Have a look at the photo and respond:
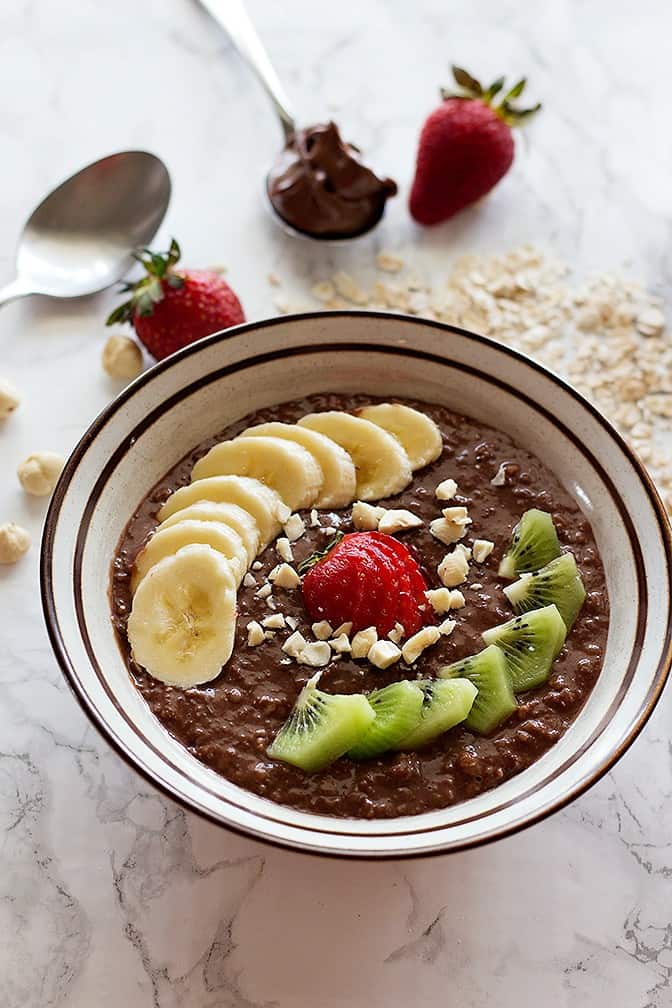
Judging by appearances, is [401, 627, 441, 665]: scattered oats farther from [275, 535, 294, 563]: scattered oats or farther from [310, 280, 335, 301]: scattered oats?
[310, 280, 335, 301]: scattered oats

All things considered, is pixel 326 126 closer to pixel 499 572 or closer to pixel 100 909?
pixel 499 572

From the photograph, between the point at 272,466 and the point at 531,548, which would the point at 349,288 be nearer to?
the point at 272,466

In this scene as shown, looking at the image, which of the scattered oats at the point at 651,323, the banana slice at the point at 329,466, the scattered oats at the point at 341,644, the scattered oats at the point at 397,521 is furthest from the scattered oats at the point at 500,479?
the scattered oats at the point at 651,323

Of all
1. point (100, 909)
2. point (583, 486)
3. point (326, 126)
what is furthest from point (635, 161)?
point (100, 909)

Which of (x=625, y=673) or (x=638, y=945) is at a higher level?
(x=625, y=673)

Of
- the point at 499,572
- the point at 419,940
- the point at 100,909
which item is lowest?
the point at 100,909

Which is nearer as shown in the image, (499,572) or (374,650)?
(374,650)

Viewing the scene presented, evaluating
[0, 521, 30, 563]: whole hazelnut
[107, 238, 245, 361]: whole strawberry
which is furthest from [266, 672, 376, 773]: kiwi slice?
[107, 238, 245, 361]: whole strawberry

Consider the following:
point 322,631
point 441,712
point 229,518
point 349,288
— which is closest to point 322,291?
point 349,288
